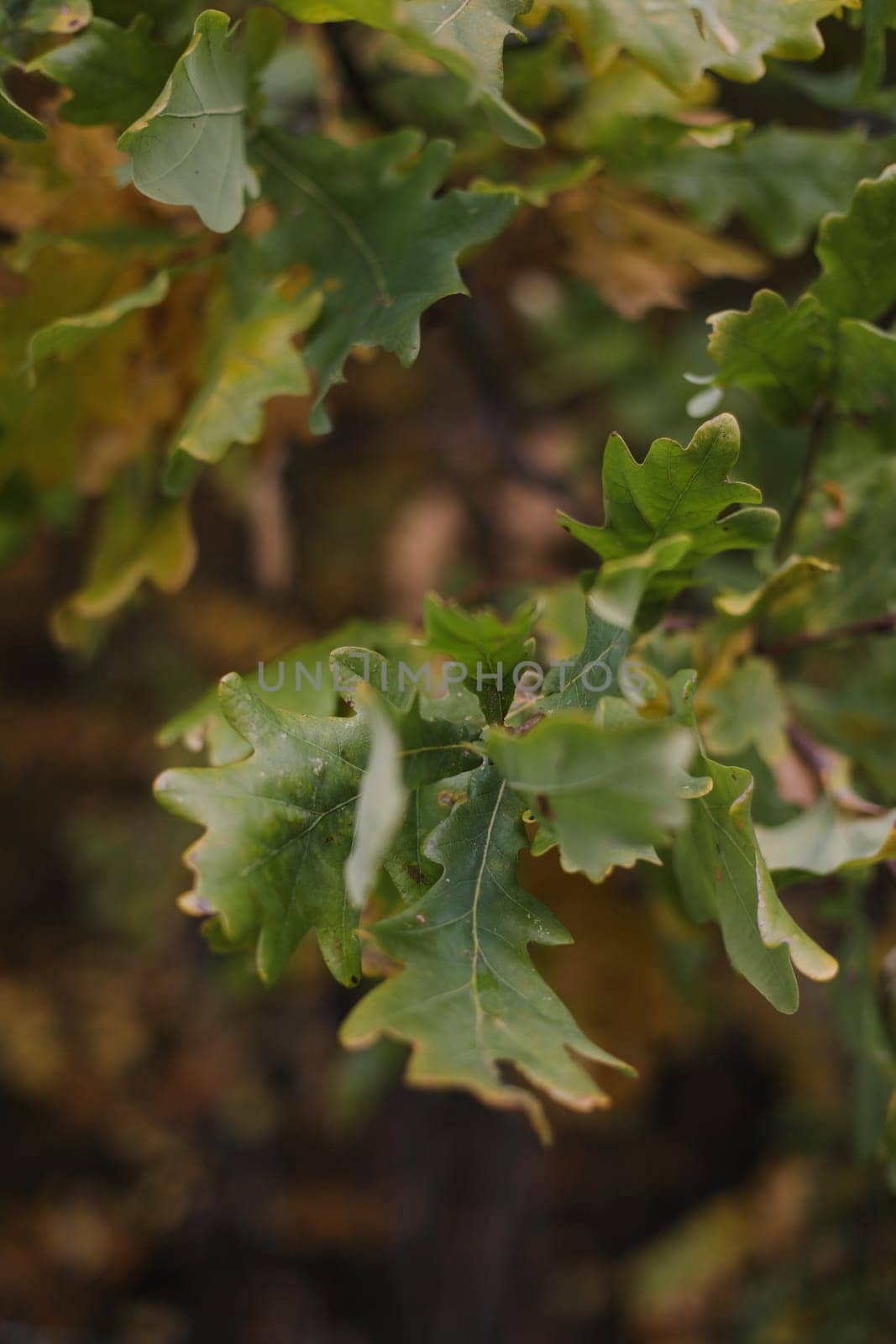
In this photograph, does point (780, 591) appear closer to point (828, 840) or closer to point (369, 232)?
point (828, 840)

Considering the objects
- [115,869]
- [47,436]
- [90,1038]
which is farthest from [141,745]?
[47,436]

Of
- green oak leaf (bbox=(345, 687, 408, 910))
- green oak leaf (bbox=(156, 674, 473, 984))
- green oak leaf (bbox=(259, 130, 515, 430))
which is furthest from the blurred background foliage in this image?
green oak leaf (bbox=(345, 687, 408, 910))

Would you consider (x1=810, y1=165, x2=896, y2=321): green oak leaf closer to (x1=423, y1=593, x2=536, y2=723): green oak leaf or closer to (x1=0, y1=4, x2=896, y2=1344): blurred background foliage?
(x1=0, y1=4, x2=896, y2=1344): blurred background foliage

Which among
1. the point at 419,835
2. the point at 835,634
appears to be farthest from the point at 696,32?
the point at 419,835

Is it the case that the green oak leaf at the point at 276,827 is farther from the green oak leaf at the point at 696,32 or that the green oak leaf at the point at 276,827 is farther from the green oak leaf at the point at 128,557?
the green oak leaf at the point at 696,32

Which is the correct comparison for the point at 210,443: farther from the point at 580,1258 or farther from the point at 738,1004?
the point at 580,1258

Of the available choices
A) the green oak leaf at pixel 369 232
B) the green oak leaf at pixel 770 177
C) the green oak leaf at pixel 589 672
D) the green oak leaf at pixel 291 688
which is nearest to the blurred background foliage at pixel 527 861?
the green oak leaf at pixel 770 177
